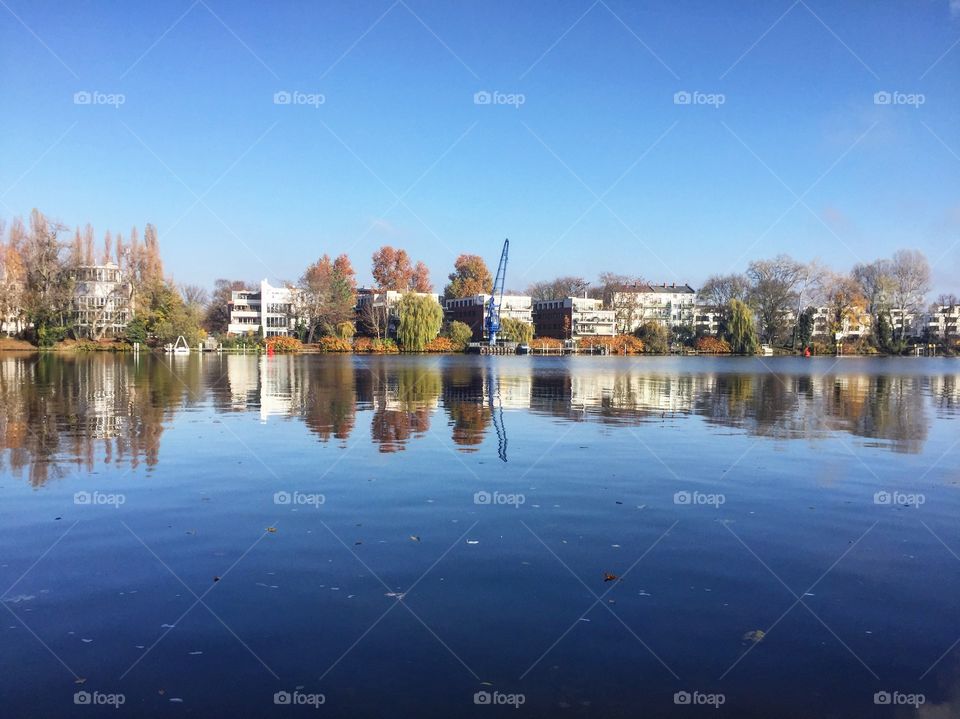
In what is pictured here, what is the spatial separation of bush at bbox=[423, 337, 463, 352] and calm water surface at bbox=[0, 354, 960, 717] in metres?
88.6

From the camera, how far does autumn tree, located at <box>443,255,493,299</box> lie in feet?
456

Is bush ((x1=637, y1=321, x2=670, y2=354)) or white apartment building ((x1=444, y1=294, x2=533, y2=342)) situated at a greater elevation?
white apartment building ((x1=444, y1=294, x2=533, y2=342))

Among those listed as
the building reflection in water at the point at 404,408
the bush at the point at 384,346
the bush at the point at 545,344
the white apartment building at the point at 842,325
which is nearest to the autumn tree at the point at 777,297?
the white apartment building at the point at 842,325

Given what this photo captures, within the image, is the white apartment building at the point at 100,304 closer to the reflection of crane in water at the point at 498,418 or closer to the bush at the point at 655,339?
the reflection of crane in water at the point at 498,418

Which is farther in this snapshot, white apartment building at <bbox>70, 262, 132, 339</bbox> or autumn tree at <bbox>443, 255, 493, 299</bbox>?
autumn tree at <bbox>443, 255, 493, 299</bbox>

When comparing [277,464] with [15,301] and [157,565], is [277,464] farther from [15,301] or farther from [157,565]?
[15,301]

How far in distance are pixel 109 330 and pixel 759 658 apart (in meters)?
96.2

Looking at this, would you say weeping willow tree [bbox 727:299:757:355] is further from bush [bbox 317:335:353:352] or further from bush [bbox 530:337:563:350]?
bush [bbox 317:335:353:352]

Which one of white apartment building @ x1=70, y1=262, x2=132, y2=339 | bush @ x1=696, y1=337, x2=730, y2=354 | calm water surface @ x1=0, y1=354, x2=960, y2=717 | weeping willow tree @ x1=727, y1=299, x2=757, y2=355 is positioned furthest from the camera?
bush @ x1=696, y1=337, x2=730, y2=354

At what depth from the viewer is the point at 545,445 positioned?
1459cm

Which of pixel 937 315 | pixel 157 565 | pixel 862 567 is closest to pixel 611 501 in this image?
pixel 862 567

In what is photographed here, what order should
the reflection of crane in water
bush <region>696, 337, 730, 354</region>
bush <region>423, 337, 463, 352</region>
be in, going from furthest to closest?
1. bush <region>696, 337, 730, 354</region>
2. bush <region>423, 337, 463, 352</region>
3. the reflection of crane in water

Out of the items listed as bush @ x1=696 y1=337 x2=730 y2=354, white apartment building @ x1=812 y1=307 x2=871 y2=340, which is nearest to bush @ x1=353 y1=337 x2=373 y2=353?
bush @ x1=696 y1=337 x2=730 y2=354

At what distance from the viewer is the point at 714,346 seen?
4658 inches
